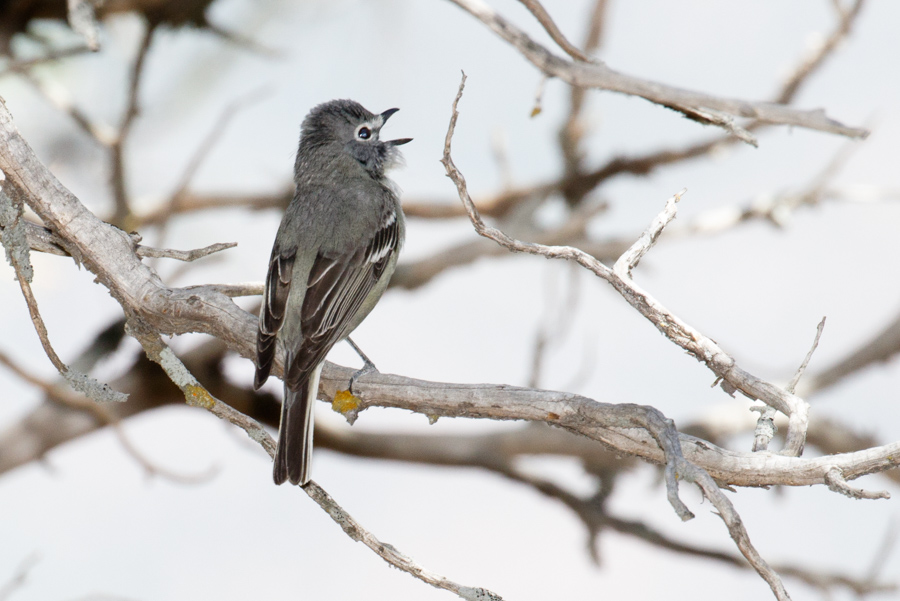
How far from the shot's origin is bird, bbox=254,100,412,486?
12.5 ft

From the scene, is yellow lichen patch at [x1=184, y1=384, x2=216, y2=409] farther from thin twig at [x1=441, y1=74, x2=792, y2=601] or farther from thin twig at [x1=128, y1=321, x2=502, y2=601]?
thin twig at [x1=441, y1=74, x2=792, y2=601]

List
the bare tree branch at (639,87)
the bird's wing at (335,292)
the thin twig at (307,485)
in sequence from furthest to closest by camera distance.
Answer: the bird's wing at (335,292) → the bare tree branch at (639,87) → the thin twig at (307,485)

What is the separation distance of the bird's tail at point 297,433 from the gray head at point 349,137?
2102 millimetres

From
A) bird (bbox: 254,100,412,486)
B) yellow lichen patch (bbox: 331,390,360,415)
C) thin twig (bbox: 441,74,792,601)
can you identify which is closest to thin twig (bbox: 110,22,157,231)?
bird (bbox: 254,100,412,486)

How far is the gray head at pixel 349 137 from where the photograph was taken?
5574mm

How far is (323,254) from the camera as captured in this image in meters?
4.64

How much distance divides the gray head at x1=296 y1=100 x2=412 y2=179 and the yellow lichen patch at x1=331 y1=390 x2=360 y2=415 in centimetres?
226

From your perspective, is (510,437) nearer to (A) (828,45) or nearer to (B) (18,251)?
(A) (828,45)

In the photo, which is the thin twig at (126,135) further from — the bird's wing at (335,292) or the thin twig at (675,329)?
the thin twig at (675,329)

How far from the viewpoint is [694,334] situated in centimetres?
309

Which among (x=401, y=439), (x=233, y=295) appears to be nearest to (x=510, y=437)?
(x=401, y=439)

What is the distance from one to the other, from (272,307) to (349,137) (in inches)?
75.2

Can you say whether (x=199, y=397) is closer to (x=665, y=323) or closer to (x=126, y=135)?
(x=665, y=323)

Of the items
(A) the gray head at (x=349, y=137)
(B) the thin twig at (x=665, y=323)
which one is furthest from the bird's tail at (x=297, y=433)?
(A) the gray head at (x=349, y=137)
